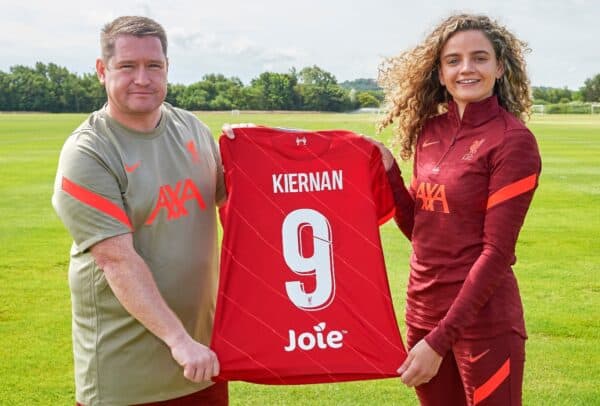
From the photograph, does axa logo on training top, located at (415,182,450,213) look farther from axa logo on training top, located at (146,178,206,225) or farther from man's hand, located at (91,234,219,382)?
man's hand, located at (91,234,219,382)

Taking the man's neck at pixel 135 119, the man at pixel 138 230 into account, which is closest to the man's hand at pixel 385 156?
the man at pixel 138 230

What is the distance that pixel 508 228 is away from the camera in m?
2.96

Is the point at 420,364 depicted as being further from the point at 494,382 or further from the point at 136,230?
the point at 136,230

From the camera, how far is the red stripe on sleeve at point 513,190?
2947 millimetres

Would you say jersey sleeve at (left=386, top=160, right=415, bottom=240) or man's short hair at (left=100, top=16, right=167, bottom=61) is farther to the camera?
jersey sleeve at (left=386, top=160, right=415, bottom=240)

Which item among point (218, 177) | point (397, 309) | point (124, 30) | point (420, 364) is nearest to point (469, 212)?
point (420, 364)

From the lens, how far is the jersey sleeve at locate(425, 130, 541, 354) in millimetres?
2955

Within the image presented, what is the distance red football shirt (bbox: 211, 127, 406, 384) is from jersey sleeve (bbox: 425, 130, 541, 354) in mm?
270

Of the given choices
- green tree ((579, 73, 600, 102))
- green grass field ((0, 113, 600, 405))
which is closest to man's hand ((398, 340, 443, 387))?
green grass field ((0, 113, 600, 405))

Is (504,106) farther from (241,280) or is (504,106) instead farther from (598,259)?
(598,259)

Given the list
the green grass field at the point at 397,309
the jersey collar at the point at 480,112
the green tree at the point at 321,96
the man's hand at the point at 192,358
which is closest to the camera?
the man's hand at the point at 192,358

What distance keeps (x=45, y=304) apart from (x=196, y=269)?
4.88 metres

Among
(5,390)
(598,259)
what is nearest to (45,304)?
(5,390)

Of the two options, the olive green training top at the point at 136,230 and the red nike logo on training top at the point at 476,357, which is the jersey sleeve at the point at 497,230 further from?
the olive green training top at the point at 136,230
